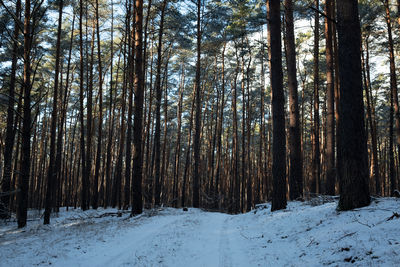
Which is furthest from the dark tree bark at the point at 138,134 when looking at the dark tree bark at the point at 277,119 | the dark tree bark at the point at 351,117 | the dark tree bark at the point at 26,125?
the dark tree bark at the point at 351,117

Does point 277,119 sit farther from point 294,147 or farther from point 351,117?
point 351,117

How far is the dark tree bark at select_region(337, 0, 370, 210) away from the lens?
511 cm

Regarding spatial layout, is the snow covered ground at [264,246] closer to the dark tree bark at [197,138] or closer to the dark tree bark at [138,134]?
the dark tree bark at [138,134]

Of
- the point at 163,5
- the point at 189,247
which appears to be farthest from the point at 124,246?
the point at 163,5

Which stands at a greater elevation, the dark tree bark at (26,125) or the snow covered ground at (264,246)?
the dark tree bark at (26,125)

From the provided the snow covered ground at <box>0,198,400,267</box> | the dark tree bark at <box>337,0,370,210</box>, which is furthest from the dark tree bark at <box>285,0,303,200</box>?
the dark tree bark at <box>337,0,370,210</box>

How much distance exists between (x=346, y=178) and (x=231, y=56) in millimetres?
20619

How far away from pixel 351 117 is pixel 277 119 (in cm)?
354

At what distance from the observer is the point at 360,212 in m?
4.66

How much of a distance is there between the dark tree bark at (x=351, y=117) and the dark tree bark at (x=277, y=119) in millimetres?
3194

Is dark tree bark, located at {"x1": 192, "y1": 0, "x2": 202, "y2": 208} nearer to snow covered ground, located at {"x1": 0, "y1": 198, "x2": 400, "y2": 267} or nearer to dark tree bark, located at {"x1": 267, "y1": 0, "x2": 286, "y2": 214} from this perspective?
dark tree bark, located at {"x1": 267, "y1": 0, "x2": 286, "y2": 214}

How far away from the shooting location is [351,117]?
5277 mm

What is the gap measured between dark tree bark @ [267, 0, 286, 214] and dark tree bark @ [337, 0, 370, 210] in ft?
10.5

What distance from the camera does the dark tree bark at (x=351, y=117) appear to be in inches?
201
